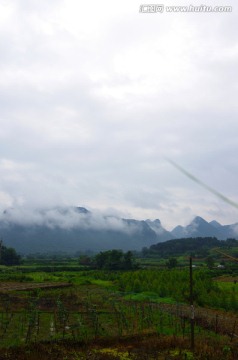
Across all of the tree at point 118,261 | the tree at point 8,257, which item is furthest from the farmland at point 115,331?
the tree at point 8,257

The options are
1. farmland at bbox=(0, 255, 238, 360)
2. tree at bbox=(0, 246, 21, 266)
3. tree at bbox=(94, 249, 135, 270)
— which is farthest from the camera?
tree at bbox=(0, 246, 21, 266)

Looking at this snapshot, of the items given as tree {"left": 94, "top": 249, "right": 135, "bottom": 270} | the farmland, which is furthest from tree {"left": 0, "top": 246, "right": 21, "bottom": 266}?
the farmland

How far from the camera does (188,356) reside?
12.0m

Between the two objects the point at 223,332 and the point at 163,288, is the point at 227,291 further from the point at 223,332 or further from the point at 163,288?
the point at 223,332

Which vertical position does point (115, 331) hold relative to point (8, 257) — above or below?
below

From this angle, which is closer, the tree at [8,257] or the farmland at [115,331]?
the farmland at [115,331]

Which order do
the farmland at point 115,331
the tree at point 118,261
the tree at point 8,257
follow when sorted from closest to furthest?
the farmland at point 115,331 → the tree at point 118,261 → the tree at point 8,257

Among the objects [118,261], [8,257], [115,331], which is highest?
[118,261]

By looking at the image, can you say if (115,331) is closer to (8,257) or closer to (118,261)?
(118,261)

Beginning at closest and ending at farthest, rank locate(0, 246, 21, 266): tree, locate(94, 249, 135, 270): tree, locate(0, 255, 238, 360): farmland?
locate(0, 255, 238, 360): farmland
locate(94, 249, 135, 270): tree
locate(0, 246, 21, 266): tree

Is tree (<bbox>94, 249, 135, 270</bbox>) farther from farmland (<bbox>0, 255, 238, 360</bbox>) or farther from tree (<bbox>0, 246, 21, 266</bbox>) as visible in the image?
farmland (<bbox>0, 255, 238, 360</bbox>)

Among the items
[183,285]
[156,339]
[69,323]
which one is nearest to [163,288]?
[183,285]

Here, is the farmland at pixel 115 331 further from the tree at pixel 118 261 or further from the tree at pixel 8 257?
the tree at pixel 8 257

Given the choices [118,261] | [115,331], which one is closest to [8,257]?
[118,261]
